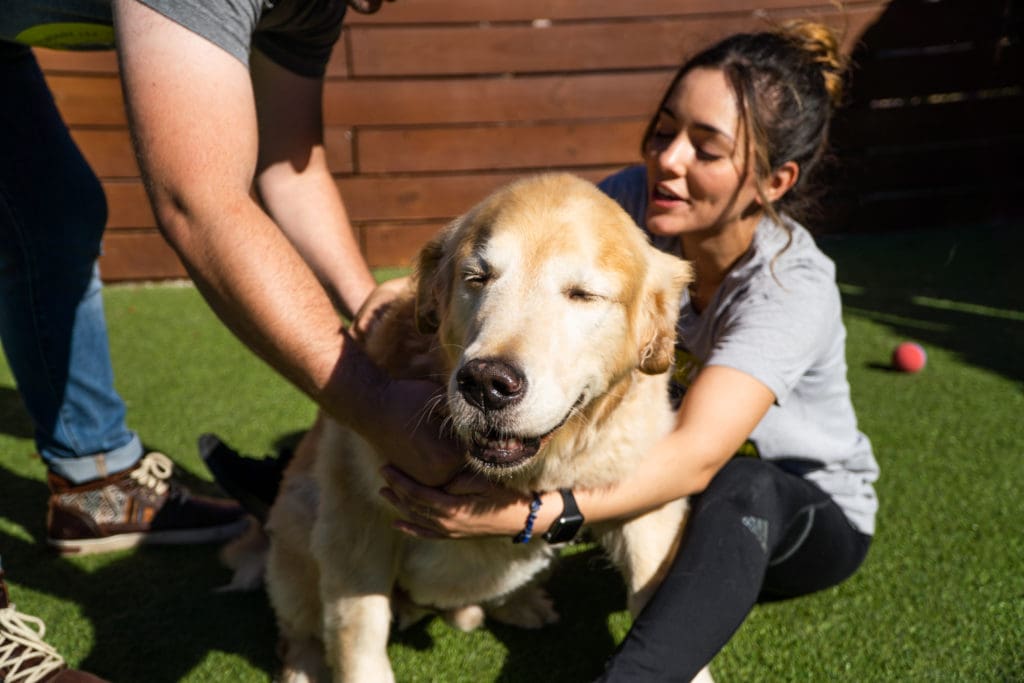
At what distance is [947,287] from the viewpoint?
591cm

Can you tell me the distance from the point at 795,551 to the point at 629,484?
2.15 feet

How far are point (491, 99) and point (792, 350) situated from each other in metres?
4.96

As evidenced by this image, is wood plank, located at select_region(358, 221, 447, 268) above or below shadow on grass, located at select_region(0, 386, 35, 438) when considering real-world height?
below

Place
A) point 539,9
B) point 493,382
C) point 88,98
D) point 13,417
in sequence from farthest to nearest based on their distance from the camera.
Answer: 1. point 539,9
2. point 88,98
3. point 13,417
4. point 493,382

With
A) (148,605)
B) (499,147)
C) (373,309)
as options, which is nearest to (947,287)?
(499,147)

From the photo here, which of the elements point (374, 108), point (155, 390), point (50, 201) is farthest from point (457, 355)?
point (374, 108)

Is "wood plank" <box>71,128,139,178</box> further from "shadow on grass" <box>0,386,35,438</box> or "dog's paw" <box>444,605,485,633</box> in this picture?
"dog's paw" <box>444,605,485,633</box>

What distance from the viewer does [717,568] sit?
80.0 inches

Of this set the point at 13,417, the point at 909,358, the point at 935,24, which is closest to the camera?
the point at 13,417

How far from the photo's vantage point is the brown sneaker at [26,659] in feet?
6.48

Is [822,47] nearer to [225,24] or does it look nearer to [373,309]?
[373,309]

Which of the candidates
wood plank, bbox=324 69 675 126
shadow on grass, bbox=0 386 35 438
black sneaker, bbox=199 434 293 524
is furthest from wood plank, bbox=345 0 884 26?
black sneaker, bbox=199 434 293 524

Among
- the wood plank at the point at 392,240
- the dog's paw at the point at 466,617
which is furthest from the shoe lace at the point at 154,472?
the wood plank at the point at 392,240

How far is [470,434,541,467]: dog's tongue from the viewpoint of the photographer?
1739mm
